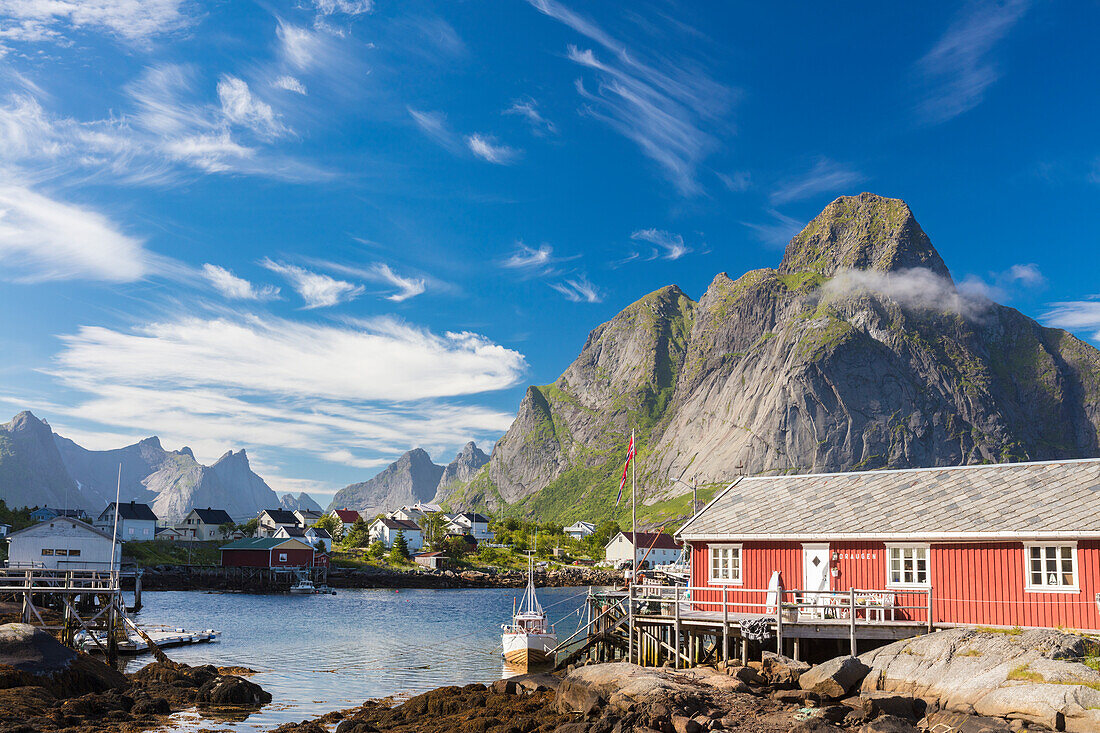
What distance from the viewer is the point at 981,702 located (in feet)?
69.2

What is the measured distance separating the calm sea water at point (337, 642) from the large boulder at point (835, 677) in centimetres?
1707

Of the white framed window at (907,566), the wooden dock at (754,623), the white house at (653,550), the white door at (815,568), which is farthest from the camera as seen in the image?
the white house at (653,550)

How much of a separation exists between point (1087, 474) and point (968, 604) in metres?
6.63

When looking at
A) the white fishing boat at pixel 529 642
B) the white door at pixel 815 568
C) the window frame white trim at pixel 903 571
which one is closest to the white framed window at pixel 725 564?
→ the white door at pixel 815 568

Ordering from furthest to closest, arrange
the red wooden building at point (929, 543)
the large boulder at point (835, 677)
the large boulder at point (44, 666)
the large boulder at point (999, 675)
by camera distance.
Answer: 1. the red wooden building at point (929, 543)
2. the large boulder at point (44, 666)
3. the large boulder at point (835, 677)
4. the large boulder at point (999, 675)

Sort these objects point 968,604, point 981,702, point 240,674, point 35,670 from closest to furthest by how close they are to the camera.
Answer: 1. point 981,702
2. point 35,670
3. point 968,604
4. point 240,674

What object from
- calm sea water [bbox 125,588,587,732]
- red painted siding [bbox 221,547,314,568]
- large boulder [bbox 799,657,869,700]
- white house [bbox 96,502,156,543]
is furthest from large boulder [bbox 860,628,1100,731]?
white house [bbox 96,502,156,543]

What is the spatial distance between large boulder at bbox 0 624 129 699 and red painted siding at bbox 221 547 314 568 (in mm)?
95025

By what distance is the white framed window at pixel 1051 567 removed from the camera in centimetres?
2792

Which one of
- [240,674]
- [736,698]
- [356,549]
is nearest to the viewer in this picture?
[736,698]

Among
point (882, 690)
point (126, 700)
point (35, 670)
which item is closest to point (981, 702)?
point (882, 690)

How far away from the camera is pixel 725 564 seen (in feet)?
115

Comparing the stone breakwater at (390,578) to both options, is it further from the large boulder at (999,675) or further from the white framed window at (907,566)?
the large boulder at (999,675)

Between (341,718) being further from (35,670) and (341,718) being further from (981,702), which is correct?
(981,702)
